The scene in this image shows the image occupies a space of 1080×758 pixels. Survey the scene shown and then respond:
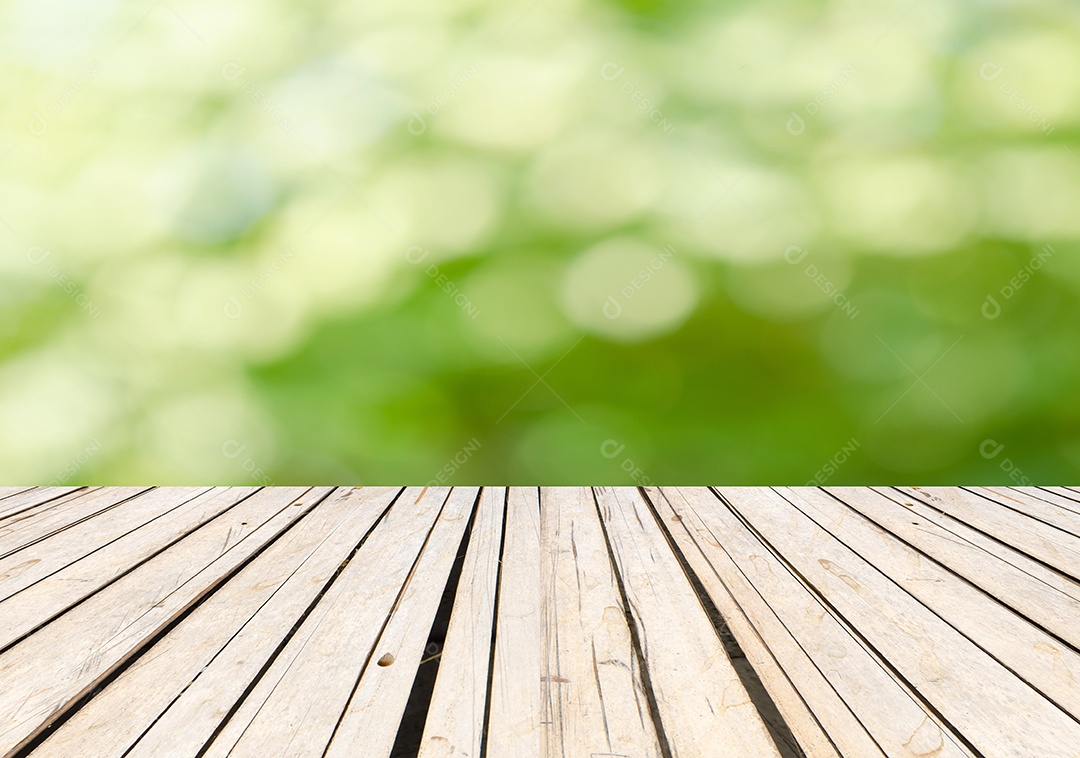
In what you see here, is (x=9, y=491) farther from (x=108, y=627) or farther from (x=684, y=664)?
(x=684, y=664)

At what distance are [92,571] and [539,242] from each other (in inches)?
44.9

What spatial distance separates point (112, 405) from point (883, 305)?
→ 1962 mm

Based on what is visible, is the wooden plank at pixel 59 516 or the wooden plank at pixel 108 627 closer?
the wooden plank at pixel 108 627

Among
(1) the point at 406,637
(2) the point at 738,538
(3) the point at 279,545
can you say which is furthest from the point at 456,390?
(1) the point at 406,637

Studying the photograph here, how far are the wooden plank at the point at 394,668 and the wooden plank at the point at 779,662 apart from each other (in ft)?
1.05

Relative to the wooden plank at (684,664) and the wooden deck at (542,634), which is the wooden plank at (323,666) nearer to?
the wooden deck at (542,634)

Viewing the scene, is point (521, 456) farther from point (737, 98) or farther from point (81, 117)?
point (81, 117)

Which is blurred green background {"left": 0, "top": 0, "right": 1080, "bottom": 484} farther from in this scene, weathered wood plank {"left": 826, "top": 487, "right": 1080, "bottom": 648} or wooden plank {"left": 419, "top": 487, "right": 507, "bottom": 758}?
wooden plank {"left": 419, "top": 487, "right": 507, "bottom": 758}

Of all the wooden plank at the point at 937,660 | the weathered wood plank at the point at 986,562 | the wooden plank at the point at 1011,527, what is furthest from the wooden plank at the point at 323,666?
the wooden plank at the point at 1011,527

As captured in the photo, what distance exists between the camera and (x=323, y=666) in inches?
29.4

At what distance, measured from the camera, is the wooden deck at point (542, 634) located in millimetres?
632

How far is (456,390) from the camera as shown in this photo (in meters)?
1.70

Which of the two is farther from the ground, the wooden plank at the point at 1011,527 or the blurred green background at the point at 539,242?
the blurred green background at the point at 539,242

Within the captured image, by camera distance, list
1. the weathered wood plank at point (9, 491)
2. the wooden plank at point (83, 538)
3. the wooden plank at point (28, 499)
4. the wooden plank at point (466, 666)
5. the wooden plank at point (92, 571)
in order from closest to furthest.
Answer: the wooden plank at point (466, 666) < the wooden plank at point (92, 571) < the wooden plank at point (83, 538) < the wooden plank at point (28, 499) < the weathered wood plank at point (9, 491)
